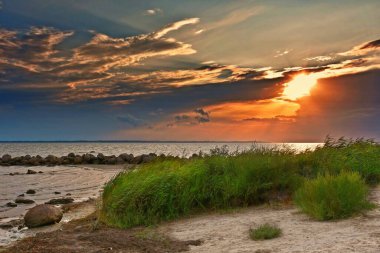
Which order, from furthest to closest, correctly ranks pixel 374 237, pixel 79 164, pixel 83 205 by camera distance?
pixel 79 164, pixel 83 205, pixel 374 237

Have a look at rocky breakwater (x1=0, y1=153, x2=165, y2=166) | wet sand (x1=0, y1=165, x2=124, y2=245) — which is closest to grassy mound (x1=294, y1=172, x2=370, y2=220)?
wet sand (x1=0, y1=165, x2=124, y2=245)

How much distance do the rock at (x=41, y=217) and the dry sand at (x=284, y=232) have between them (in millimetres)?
4547

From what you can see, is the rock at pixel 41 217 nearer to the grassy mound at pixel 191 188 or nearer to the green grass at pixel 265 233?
the grassy mound at pixel 191 188

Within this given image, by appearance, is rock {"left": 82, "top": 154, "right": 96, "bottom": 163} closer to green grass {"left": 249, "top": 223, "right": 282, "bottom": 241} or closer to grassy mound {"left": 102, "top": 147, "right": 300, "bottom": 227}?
grassy mound {"left": 102, "top": 147, "right": 300, "bottom": 227}

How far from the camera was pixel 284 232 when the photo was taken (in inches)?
406

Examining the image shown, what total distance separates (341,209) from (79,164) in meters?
47.1

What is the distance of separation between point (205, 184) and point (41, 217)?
5491 mm

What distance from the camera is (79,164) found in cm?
5494

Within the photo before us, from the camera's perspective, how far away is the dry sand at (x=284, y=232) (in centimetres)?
888

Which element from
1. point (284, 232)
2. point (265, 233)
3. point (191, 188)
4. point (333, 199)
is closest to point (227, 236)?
point (265, 233)

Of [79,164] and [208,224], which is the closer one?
[208,224]

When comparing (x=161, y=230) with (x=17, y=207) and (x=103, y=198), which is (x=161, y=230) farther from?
(x=17, y=207)

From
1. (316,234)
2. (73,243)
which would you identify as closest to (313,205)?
(316,234)

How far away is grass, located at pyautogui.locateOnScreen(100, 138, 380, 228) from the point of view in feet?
44.4
